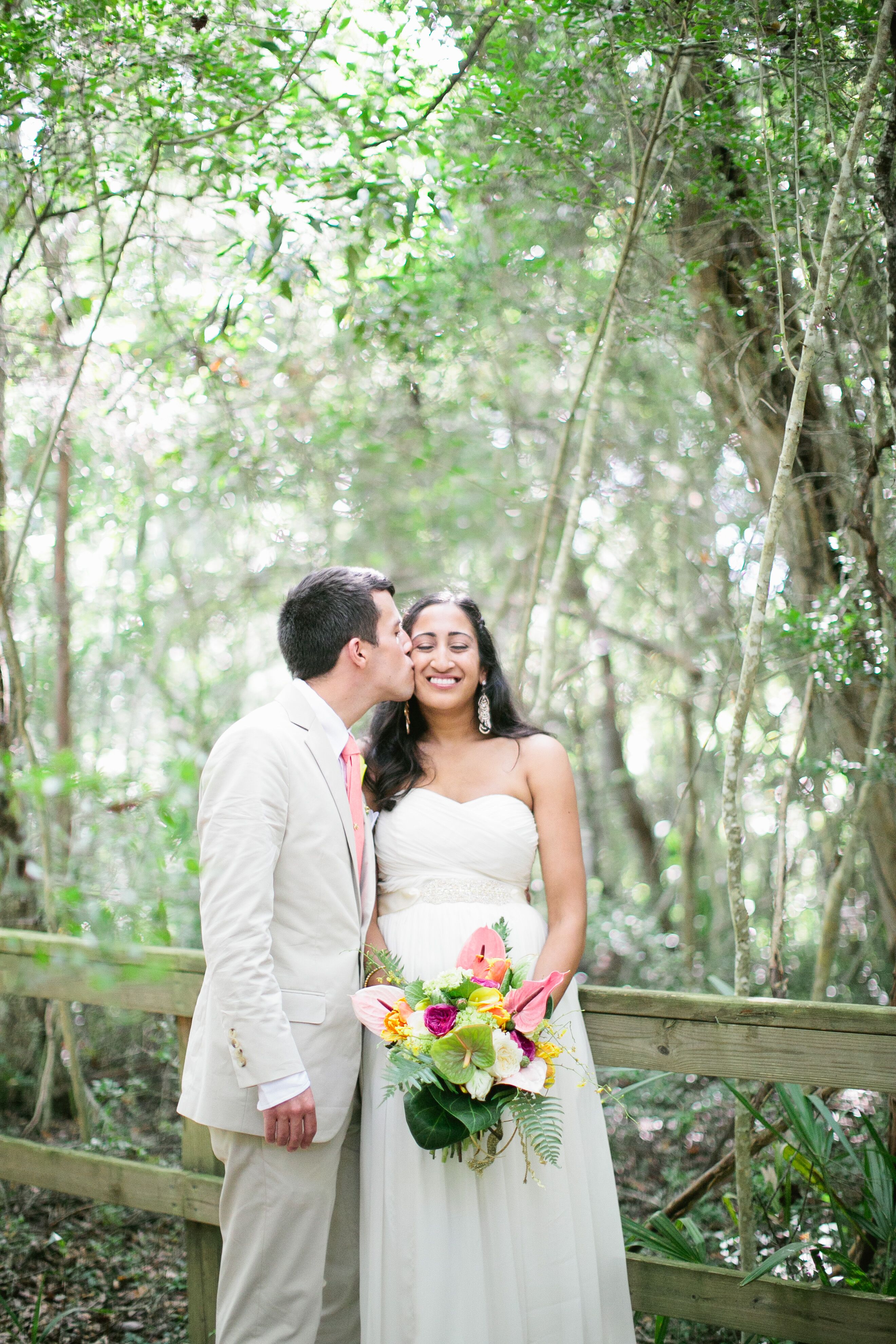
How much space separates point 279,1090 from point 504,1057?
1.56 ft

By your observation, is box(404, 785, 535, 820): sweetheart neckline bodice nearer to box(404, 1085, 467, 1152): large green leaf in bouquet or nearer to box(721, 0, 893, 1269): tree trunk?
box(721, 0, 893, 1269): tree trunk

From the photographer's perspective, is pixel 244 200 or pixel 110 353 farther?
pixel 110 353

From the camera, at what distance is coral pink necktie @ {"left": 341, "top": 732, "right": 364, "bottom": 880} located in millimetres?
2246

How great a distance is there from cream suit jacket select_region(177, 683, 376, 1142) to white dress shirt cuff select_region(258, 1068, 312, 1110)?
0.01 meters

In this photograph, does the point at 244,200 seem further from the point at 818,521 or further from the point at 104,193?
the point at 818,521

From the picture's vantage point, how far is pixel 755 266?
9.60 ft

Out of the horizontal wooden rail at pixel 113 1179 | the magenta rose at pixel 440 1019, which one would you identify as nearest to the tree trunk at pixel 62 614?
the horizontal wooden rail at pixel 113 1179

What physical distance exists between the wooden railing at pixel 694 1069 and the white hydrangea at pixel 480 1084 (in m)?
0.51

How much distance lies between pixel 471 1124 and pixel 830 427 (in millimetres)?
2346

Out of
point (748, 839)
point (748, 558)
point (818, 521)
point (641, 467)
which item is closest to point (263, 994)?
point (748, 558)

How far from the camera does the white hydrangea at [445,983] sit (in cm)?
185

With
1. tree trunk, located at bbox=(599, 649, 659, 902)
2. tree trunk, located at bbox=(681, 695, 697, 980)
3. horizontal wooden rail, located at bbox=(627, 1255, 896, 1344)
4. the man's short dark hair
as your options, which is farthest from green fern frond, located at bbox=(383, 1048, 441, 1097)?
tree trunk, located at bbox=(599, 649, 659, 902)

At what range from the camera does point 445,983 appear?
185cm

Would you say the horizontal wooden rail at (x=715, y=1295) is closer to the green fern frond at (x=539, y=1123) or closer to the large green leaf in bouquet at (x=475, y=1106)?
the green fern frond at (x=539, y=1123)
